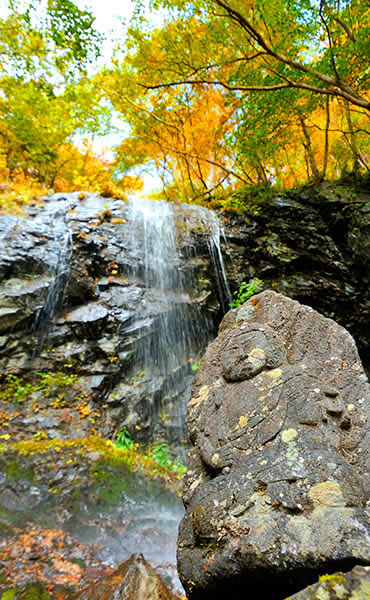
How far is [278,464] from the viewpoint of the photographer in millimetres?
1842

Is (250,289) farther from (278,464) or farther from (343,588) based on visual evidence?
(343,588)

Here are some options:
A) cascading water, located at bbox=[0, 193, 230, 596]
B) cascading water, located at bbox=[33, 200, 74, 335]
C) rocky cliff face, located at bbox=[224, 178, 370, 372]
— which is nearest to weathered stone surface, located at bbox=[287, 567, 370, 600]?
cascading water, located at bbox=[0, 193, 230, 596]

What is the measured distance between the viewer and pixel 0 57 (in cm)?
690

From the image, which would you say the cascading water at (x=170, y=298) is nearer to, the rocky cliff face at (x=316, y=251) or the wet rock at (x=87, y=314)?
the wet rock at (x=87, y=314)

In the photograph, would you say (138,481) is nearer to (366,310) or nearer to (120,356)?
(120,356)

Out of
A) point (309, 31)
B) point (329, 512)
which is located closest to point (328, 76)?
point (309, 31)

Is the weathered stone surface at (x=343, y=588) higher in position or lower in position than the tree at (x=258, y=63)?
lower

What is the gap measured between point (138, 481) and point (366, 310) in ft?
24.2

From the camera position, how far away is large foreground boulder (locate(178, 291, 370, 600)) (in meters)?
1.51

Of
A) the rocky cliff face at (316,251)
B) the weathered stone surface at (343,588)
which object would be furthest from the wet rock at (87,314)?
the weathered stone surface at (343,588)

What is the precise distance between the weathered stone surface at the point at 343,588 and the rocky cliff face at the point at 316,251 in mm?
7466

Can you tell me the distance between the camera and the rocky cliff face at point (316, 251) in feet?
27.0

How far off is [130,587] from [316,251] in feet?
27.6

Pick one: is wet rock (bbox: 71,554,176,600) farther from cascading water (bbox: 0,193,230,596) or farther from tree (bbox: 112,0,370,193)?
tree (bbox: 112,0,370,193)
